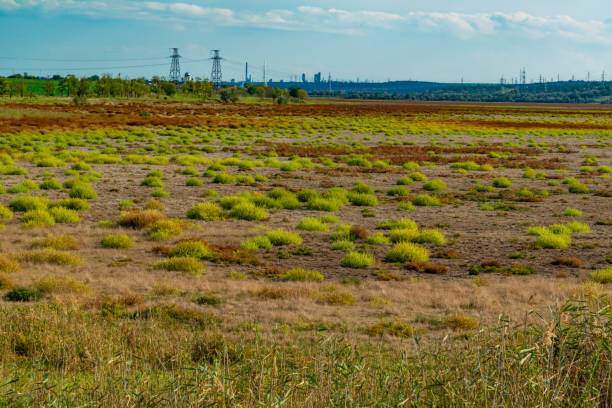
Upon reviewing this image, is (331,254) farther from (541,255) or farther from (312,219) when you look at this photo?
(541,255)

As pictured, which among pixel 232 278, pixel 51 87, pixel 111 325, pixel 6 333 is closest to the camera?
pixel 6 333

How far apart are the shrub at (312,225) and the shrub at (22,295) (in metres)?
8.17

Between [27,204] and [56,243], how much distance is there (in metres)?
5.21

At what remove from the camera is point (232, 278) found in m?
11.5

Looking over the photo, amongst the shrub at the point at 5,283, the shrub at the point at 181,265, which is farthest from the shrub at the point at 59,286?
the shrub at the point at 181,265

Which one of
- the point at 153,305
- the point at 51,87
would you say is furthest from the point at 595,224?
the point at 51,87

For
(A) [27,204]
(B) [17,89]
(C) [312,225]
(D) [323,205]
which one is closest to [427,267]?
(C) [312,225]

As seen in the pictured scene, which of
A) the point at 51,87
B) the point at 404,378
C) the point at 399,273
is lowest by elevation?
the point at 399,273

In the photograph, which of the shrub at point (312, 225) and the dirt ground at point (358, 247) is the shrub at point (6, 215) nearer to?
the dirt ground at point (358, 247)

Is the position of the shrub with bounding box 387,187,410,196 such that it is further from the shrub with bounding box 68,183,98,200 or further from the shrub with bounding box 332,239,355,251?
the shrub with bounding box 68,183,98,200

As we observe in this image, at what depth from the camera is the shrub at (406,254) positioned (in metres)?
13.1

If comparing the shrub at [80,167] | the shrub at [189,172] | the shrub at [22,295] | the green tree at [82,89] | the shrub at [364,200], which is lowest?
the shrub at [22,295]

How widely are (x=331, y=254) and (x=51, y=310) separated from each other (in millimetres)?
6980

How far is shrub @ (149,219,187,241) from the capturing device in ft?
47.8
